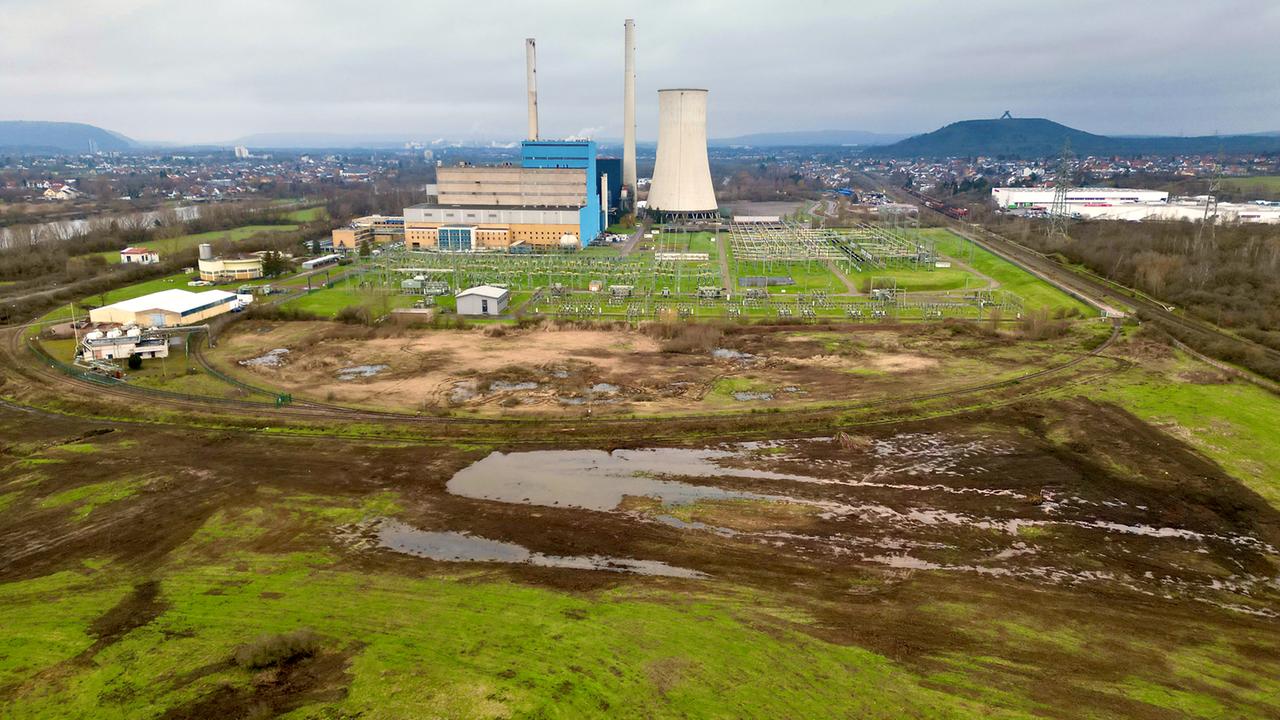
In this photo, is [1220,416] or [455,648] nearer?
[455,648]

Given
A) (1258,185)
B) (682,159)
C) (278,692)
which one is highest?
(682,159)

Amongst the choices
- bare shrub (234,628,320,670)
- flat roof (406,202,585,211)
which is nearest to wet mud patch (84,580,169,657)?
bare shrub (234,628,320,670)

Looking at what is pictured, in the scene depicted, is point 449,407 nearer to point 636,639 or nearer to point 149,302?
point 636,639

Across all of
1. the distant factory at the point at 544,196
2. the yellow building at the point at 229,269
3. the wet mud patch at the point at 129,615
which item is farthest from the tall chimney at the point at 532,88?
the wet mud patch at the point at 129,615

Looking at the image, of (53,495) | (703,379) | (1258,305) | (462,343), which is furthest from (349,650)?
(1258,305)

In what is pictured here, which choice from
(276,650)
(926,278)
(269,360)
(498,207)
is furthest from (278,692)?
(498,207)

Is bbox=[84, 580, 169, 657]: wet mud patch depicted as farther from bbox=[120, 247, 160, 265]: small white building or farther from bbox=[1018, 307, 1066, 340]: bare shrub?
bbox=[120, 247, 160, 265]: small white building

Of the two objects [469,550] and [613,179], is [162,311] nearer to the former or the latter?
[469,550]
